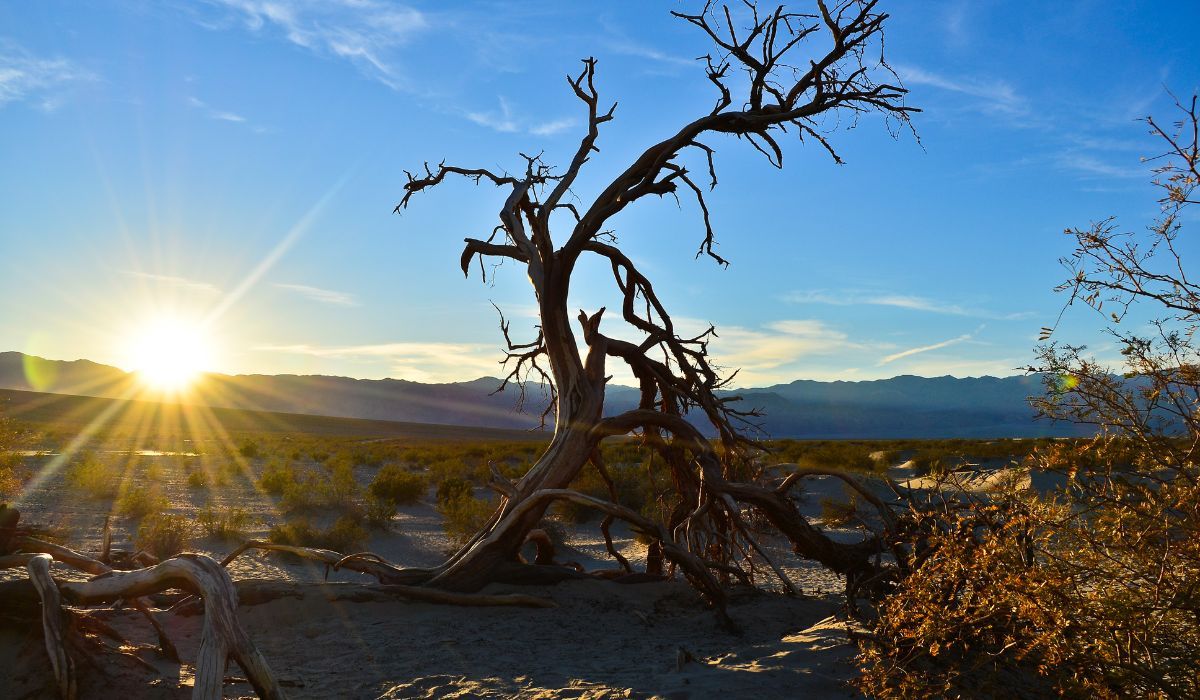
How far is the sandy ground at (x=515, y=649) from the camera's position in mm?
4723

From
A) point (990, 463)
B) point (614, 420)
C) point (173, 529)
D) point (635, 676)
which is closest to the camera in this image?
point (635, 676)

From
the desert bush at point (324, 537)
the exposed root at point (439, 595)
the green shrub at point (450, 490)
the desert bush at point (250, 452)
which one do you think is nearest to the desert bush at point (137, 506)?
the desert bush at point (324, 537)

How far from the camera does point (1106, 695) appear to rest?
3.15 metres

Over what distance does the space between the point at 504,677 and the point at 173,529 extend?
306 inches

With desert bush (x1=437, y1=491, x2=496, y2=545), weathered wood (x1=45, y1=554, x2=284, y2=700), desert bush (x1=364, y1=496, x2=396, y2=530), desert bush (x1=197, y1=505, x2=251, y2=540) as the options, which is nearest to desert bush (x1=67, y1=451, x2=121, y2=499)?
desert bush (x1=197, y1=505, x2=251, y2=540)

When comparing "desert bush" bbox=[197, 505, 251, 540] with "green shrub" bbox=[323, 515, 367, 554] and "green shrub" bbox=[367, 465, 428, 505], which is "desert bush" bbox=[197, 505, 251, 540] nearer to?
"green shrub" bbox=[323, 515, 367, 554]

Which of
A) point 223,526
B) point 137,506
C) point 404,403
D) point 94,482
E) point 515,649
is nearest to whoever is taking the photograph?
point 515,649

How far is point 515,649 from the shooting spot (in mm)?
6133

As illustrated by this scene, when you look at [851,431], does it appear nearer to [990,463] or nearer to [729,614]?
[990,463]

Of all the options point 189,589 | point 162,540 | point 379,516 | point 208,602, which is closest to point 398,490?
point 379,516

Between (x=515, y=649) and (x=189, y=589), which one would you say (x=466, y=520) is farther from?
(x=189, y=589)

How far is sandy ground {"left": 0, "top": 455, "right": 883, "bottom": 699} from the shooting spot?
4723 mm

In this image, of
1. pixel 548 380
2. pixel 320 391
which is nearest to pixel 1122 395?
pixel 548 380

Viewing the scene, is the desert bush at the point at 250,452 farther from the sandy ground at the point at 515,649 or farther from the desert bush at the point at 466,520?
the sandy ground at the point at 515,649
